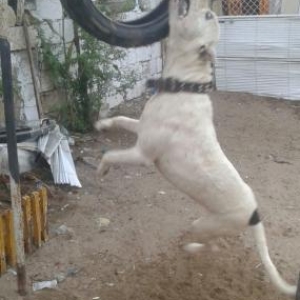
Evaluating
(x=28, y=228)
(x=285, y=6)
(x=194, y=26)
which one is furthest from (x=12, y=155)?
(x=285, y=6)

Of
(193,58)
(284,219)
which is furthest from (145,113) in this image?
(284,219)

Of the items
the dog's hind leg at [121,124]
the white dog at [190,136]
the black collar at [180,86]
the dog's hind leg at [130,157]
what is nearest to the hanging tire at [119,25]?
the white dog at [190,136]

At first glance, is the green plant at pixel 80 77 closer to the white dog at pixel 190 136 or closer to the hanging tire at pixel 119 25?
the hanging tire at pixel 119 25

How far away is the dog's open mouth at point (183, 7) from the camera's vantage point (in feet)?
10.4

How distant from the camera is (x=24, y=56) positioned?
734cm

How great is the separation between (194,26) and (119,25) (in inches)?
16.8

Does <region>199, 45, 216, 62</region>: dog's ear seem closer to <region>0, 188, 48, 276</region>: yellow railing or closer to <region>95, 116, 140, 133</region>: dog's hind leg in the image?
<region>95, 116, 140, 133</region>: dog's hind leg

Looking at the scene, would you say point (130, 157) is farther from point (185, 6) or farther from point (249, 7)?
point (249, 7)

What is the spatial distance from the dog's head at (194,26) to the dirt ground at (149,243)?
1400mm

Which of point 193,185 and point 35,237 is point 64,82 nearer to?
point 35,237

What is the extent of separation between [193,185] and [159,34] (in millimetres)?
845

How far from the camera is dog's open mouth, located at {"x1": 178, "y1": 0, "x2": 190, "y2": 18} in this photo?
3.18m

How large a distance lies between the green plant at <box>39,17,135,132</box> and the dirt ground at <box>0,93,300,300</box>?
38 cm

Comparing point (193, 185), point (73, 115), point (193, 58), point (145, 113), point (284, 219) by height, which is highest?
point (193, 58)
